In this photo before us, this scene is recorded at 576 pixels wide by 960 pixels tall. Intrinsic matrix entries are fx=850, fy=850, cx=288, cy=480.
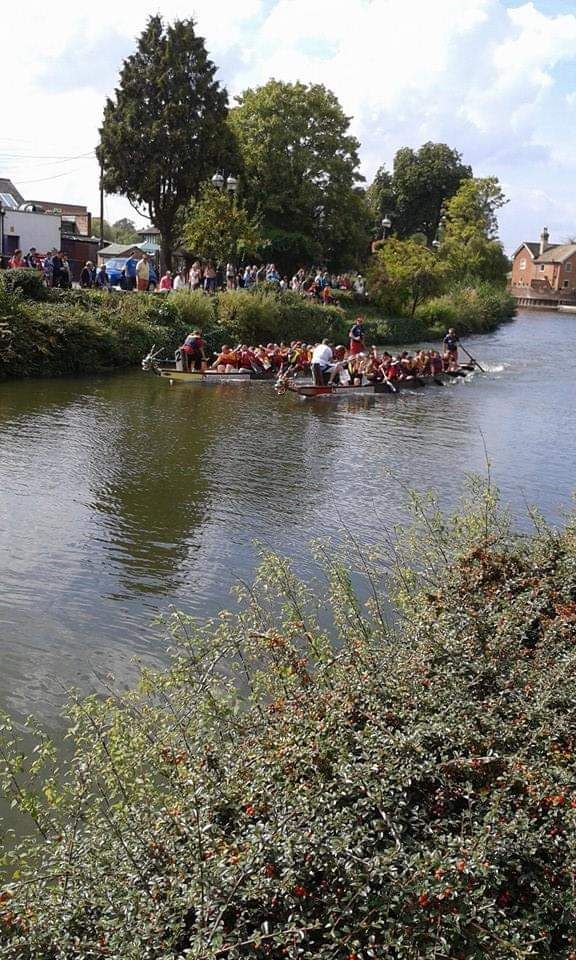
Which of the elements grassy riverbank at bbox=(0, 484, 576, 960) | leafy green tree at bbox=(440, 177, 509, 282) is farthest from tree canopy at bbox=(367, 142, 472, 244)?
grassy riverbank at bbox=(0, 484, 576, 960)

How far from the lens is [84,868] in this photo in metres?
4.43

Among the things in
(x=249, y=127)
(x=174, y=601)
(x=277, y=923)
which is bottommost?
(x=174, y=601)

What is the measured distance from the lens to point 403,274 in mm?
48938

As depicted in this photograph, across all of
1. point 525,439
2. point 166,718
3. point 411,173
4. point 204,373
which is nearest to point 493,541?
point 166,718

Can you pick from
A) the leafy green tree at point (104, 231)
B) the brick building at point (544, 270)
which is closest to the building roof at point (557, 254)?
the brick building at point (544, 270)

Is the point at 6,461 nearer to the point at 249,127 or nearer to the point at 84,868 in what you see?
the point at 84,868

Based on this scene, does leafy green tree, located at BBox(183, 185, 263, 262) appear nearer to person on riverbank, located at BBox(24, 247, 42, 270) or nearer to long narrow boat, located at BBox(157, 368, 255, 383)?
person on riverbank, located at BBox(24, 247, 42, 270)

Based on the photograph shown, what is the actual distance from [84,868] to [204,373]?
23.8m

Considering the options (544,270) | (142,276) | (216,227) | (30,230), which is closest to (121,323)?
(142,276)

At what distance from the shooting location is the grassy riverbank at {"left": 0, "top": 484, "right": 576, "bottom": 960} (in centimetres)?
385

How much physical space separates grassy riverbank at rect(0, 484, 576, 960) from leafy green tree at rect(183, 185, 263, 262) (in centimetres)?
3382

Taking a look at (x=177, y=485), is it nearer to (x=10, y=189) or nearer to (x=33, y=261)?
(x=33, y=261)

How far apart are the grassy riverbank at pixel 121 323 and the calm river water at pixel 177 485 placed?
1291 millimetres

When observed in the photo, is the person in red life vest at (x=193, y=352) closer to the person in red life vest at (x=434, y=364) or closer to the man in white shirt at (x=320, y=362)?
the man in white shirt at (x=320, y=362)
